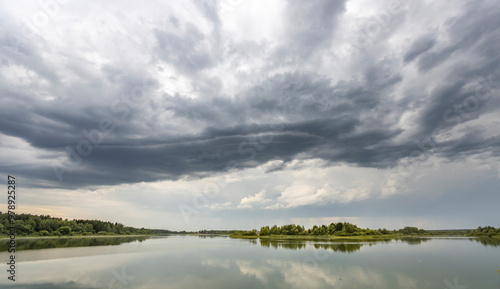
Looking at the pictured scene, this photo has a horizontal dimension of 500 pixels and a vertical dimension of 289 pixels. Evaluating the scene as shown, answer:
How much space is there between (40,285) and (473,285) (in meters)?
53.3

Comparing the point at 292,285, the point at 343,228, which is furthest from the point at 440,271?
the point at 343,228

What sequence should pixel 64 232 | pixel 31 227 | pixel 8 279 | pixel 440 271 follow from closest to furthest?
pixel 8 279 → pixel 440 271 → pixel 31 227 → pixel 64 232

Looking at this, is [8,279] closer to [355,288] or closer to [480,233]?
[355,288]

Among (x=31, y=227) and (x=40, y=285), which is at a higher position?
(x=40, y=285)

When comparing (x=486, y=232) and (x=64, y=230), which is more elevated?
(x=64, y=230)

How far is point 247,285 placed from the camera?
3144 centimetres

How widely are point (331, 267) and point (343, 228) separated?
143 metres

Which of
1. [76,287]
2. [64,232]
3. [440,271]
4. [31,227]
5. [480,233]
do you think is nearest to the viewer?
[76,287]

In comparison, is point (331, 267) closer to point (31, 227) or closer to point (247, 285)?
point (247, 285)

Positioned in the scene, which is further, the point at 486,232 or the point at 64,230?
the point at 486,232

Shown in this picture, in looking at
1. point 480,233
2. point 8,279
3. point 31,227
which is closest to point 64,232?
point 31,227

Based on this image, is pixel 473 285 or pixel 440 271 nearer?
pixel 473 285

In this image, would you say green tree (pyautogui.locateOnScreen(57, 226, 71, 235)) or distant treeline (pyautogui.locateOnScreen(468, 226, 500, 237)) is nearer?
green tree (pyautogui.locateOnScreen(57, 226, 71, 235))

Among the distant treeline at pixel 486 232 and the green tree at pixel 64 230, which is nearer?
the green tree at pixel 64 230
